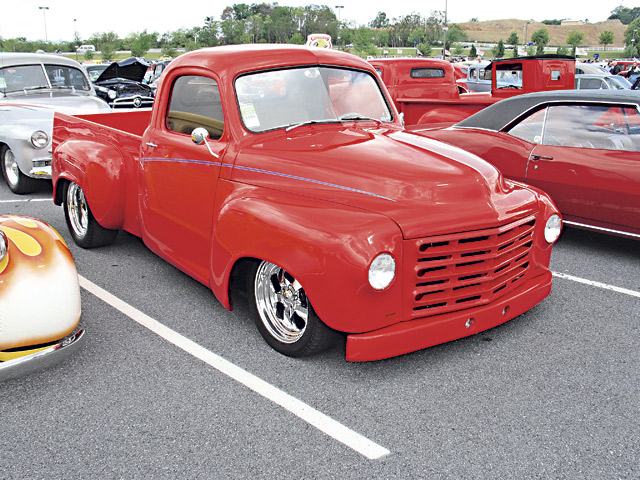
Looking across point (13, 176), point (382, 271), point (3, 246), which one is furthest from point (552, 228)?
point (13, 176)

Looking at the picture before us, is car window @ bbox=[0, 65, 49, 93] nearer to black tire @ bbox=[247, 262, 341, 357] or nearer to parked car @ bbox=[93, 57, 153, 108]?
parked car @ bbox=[93, 57, 153, 108]

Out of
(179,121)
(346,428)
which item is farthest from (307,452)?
(179,121)

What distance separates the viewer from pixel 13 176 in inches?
315

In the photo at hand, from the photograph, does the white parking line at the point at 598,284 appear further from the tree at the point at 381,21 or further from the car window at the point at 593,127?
the tree at the point at 381,21

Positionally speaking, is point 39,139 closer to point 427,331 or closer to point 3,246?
point 3,246

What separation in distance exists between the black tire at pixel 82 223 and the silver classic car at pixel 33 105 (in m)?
1.60

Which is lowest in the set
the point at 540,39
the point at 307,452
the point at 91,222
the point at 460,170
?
the point at 307,452

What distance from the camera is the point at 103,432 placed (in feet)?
9.43

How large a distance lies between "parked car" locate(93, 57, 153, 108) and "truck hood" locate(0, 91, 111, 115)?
444 cm

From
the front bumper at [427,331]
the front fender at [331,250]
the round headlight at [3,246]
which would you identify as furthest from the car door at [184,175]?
the front bumper at [427,331]

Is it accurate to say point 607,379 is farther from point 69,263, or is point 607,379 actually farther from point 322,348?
point 69,263

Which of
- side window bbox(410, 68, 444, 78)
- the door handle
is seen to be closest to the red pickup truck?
the door handle

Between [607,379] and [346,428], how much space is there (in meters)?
1.53

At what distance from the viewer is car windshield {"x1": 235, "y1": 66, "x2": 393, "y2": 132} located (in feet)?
13.1
